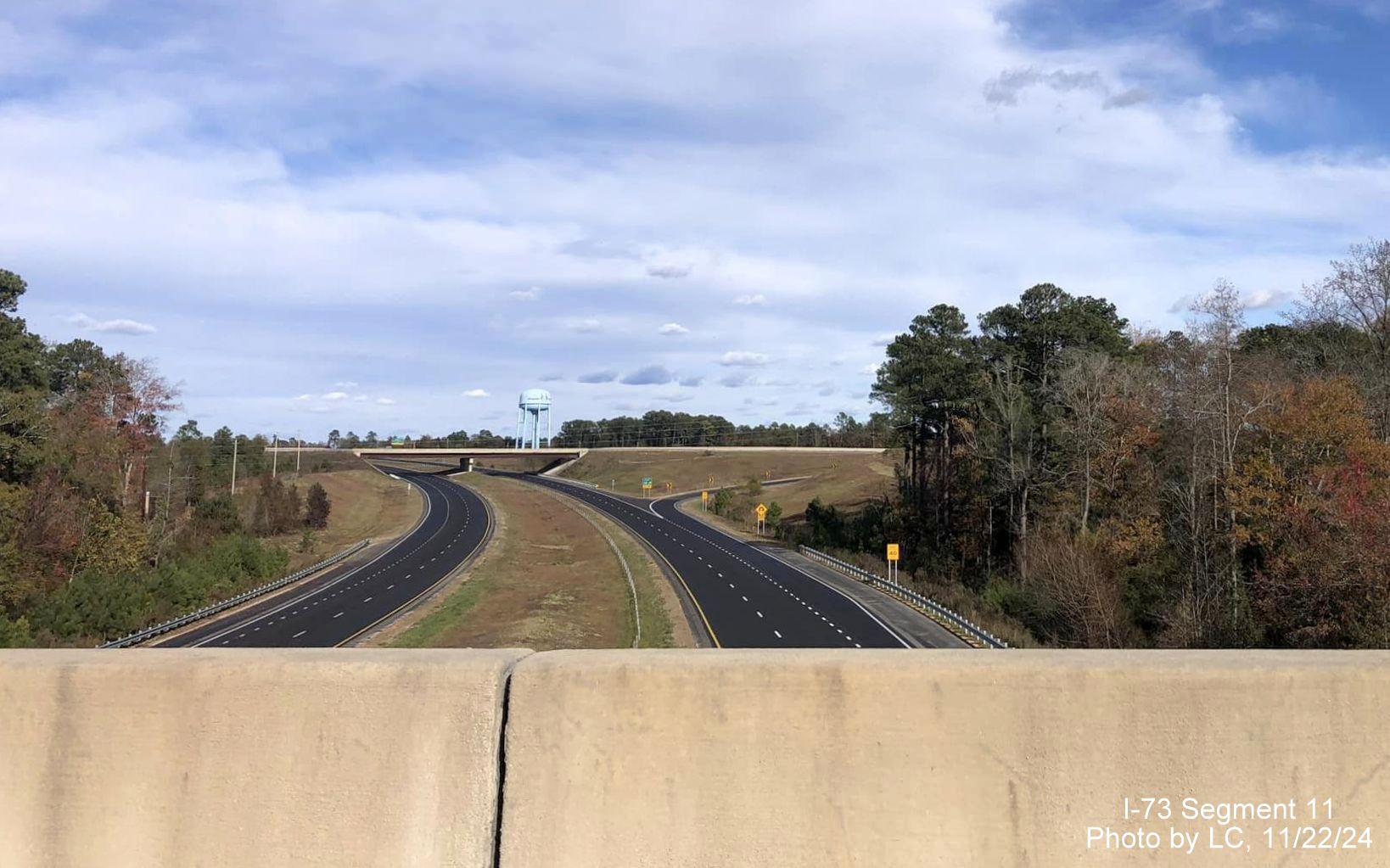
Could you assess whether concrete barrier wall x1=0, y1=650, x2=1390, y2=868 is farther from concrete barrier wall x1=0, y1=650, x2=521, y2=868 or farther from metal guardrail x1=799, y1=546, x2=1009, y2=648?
metal guardrail x1=799, y1=546, x2=1009, y2=648

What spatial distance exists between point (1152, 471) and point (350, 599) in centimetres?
4481

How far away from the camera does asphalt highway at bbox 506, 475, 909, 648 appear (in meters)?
39.4

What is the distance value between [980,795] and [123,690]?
3.67 metres

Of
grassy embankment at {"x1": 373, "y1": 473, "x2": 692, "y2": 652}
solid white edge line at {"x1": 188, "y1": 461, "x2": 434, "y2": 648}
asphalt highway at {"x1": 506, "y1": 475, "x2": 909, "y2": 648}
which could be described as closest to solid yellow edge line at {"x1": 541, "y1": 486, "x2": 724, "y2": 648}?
asphalt highway at {"x1": 506, "y1": 475, "x2": 909, "y2": 648}

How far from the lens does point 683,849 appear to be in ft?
13.1

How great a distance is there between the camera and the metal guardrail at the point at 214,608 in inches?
1590

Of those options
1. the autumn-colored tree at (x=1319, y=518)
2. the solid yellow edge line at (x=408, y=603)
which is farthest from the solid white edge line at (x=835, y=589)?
the solid yellow edge line at (x=408, y=603)

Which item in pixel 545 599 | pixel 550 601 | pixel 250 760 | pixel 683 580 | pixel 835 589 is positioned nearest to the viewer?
pixel 250 760

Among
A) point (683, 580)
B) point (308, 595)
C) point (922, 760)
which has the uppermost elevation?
point (922, 760)

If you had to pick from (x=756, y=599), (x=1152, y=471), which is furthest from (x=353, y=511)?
(x=1152, y=471)

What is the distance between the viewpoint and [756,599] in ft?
168

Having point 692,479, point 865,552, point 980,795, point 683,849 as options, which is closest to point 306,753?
point 683,849

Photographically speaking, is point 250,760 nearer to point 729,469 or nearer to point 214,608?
point 214,608

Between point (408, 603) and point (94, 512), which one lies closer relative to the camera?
point (408, 603)
